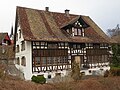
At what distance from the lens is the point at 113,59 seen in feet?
122

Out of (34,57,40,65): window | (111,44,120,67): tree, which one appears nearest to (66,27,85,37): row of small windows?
(111,44,120,67): tree

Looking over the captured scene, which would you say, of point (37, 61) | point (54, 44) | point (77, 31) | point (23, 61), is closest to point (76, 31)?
point (77, 31)

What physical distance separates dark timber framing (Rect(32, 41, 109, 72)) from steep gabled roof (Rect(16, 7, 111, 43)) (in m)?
0.71

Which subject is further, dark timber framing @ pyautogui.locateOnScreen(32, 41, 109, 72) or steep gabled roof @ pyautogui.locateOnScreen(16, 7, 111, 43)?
steep gabled roof @ pyautogui.locateOnScreen(16, 7, 111, 43)

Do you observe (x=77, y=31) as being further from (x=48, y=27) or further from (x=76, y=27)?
(x=48, y=27)

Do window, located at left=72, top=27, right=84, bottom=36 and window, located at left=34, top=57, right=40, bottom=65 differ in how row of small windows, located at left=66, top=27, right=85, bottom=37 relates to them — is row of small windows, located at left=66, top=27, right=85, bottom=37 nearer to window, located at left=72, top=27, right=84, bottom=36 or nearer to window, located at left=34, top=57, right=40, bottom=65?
window, located at left=72, top=27, right=84, bottom=36

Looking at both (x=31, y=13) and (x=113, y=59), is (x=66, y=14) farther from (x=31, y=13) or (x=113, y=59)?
(x=113, y=59)

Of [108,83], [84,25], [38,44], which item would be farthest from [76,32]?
[108,83]

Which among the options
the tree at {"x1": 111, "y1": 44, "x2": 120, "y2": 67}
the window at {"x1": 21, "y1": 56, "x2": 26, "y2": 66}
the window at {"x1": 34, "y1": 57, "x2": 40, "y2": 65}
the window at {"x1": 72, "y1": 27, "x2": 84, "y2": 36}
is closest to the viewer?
the window at {"x1": 34, "y1": 57, "x2": 40, "y2": 65}

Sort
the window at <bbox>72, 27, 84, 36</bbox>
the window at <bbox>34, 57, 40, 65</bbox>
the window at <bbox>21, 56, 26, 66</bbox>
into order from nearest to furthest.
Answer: the window at <bbox>34, 57, 40, 65</bbox> → the window at <bbox>21, 56, 26, 66</bbox> → the window at <bbox>72, 27, 84, 36</bbox>

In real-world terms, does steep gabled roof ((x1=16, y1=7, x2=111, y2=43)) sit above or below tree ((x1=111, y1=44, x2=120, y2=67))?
above

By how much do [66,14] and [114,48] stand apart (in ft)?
29.8

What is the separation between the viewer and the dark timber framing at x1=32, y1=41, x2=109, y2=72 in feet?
95.5

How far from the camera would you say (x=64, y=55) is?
102 feet
